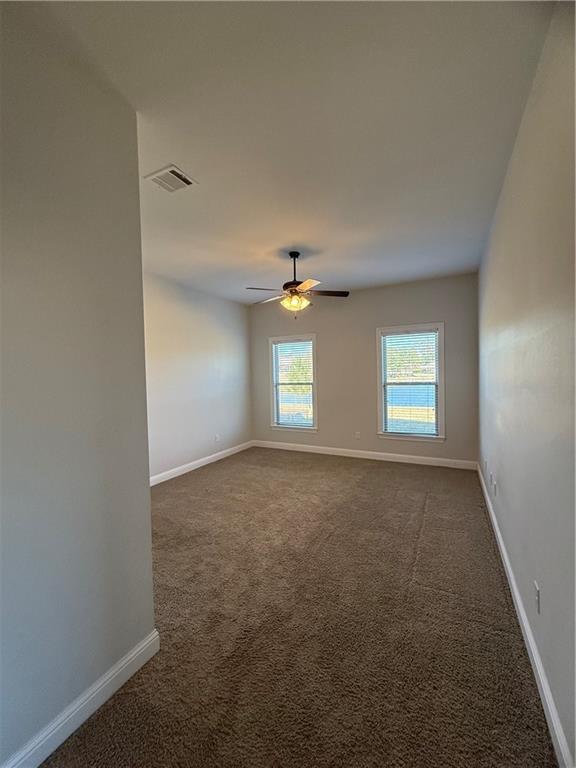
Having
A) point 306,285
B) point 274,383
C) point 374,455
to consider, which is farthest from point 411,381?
point 306,285

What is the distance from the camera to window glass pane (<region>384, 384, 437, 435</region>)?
5055 mm

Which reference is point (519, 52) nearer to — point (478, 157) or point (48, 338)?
point (478, 157)

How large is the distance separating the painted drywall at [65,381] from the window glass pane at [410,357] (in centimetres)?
437

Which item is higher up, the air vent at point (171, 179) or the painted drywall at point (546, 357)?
the air vent at point (171, 179)

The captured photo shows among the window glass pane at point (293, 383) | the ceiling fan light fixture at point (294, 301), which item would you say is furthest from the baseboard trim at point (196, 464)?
the ceiling fan light fixture at point (294, 301)

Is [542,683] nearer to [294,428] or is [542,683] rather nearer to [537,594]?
[537,594]

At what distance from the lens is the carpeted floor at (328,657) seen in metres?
1.25

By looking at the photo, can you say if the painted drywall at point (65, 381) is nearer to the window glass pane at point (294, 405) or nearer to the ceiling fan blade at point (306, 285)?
the ceiling fan blade at point (306, 285)

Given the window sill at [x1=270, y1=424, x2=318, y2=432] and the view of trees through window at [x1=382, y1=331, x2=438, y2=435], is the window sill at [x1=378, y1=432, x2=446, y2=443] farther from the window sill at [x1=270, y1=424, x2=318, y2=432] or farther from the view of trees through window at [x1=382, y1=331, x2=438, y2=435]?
the window sill at [x1=270, y1=424, x2=318, y2=432]

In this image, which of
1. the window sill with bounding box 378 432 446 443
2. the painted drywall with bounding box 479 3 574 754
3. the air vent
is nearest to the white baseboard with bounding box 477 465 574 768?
the painted drywall with bounding box 479 3 574 754

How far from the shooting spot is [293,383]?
623 centimetres

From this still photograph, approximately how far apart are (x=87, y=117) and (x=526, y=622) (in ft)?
10.5

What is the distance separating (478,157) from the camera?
209 centimetres

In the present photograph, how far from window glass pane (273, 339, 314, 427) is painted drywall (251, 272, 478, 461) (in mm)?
161
